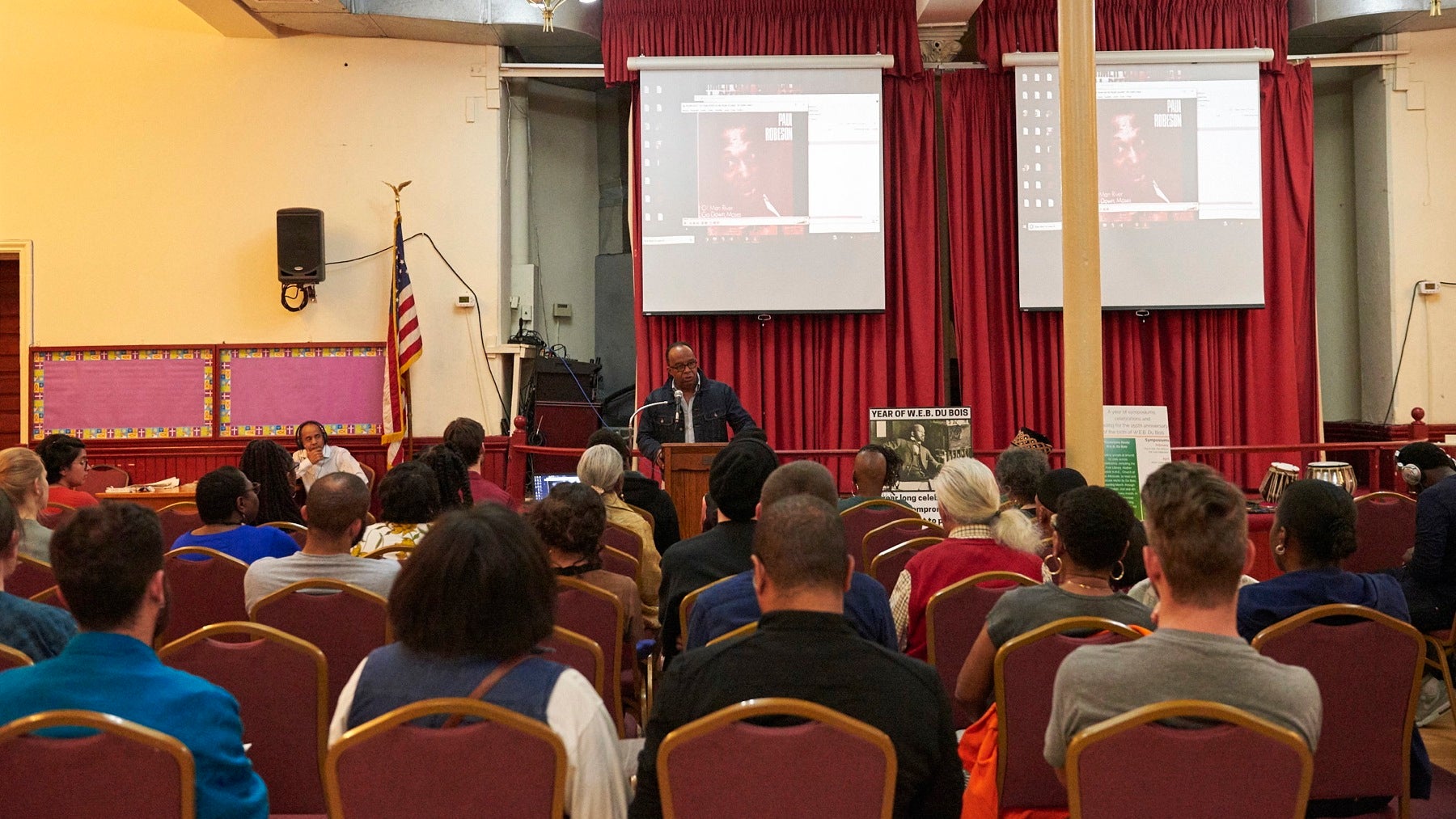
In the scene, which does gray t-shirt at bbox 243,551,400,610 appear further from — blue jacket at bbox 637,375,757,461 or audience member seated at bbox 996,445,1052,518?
blue jacket at bbox 637,375,757,461

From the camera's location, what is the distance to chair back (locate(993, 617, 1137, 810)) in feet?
7.86

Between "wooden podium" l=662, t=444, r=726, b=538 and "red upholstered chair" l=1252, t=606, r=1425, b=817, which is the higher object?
"wooden podium" l=662, t=444, r=726, b=538

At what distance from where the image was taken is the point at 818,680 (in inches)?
73.9

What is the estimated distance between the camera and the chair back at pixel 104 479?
761 centimetres

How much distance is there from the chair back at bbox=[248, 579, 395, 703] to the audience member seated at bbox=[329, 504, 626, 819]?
972mm

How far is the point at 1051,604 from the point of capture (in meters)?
2.52

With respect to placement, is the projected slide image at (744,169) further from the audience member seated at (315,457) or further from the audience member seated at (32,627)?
the audience member seated at (32,627)

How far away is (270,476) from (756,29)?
5060mm

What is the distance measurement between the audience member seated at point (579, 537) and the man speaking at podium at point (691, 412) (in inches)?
135

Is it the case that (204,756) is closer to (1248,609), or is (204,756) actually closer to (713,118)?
(1248,609)

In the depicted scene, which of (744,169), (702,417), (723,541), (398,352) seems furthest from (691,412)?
(723,541)

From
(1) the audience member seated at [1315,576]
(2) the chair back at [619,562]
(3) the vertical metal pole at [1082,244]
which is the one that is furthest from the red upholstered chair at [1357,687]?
(3) the vertical metal pole at [1082,244]

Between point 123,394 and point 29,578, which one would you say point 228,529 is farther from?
point 123,394

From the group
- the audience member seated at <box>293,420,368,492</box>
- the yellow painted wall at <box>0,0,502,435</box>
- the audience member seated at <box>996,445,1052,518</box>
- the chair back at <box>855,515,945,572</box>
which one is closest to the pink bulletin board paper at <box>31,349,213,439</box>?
the yellow painted wall at <box>0,0,502,435</box>
